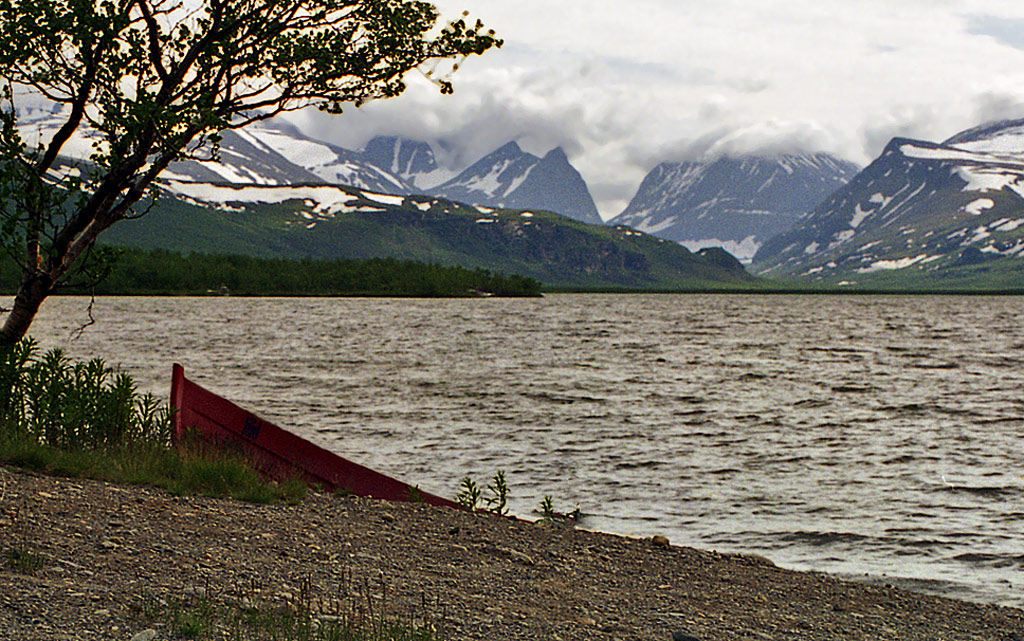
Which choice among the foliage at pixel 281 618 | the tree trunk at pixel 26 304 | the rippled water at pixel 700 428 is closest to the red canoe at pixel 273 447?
the tree trunk at pixel 26 304

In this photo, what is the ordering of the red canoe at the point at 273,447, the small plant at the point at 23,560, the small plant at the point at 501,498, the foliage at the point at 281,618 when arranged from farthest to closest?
1. the red canoe at the point at 273,447
2. the small plant at the point at 501,498
3. the small plant at the point at 23,560
4. the foliage at the point at 281,618

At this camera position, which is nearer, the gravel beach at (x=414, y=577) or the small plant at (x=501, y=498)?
the gravel beach at (x=414, y=577)

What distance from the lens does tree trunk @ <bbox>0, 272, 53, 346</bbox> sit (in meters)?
20.2

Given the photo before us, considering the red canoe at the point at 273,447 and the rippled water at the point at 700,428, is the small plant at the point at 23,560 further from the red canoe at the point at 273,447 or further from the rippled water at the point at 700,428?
the rippled water at the point at 700,428

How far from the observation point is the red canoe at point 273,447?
22.4 metres

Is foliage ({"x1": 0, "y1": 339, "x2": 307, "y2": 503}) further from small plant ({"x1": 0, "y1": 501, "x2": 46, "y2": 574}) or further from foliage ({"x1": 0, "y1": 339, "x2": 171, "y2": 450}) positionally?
small plant ({"x1": 0, "y1": 501, "x2": 46, "y2": 574})

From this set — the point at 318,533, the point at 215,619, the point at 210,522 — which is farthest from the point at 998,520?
the point at 215,619

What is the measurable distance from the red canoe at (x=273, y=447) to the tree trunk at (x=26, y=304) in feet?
11.7

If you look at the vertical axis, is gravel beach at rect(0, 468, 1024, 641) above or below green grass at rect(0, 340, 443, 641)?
below

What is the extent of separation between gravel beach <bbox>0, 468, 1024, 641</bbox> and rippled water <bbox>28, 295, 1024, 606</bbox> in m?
3.74

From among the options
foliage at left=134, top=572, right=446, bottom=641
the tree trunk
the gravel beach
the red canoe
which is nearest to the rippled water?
the gravel beach

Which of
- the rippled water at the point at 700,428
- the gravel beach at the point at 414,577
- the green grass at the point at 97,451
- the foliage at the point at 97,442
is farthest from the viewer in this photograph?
the rippled water at the point at 700,428

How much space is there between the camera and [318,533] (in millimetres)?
17016

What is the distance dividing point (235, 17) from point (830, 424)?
114 feet
